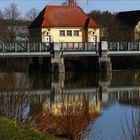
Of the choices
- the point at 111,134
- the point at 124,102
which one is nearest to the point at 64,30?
the point at 124,102

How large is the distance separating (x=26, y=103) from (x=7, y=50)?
42.4m

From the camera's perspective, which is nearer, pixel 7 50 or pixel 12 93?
pixel 12 93

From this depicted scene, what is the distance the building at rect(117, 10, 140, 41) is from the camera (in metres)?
89.4

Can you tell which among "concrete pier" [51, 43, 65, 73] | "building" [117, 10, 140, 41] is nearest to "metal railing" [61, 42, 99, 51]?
"concrete pier" [51, 43, 65, 73]

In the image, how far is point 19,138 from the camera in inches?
503

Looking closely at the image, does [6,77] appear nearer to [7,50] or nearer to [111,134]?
[111,134]

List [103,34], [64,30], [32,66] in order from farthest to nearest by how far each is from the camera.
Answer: [103,34] < [64,30] < [32,66]

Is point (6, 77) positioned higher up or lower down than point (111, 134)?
higher up

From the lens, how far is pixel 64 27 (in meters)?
82.0

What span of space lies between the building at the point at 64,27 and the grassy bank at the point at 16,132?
65.3m

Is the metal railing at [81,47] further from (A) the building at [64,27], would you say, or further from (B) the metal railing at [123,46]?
(A) the building at [64,27]

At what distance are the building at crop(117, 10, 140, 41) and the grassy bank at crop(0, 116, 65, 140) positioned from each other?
7275 centimetres

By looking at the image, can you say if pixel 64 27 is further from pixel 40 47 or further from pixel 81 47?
pixel 40 47

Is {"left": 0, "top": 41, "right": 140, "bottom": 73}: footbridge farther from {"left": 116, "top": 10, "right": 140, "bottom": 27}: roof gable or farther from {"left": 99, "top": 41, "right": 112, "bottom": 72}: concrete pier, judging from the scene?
{"left": 116, "top": 10, "right": 140, "bottom": 27}: roof gable
